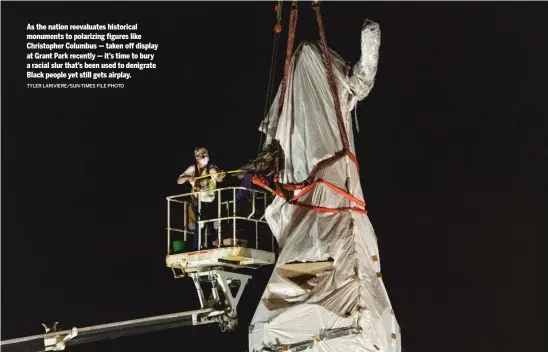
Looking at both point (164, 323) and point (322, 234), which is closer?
point (322, 234)

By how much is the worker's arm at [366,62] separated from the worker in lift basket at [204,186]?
2.51m

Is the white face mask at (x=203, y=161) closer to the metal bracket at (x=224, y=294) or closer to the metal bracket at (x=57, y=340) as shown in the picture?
the metal bracket at (x=224, y=294)

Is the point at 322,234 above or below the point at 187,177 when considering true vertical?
below

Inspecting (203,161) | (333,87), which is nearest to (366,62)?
(333,87)

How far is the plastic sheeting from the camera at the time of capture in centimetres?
1072

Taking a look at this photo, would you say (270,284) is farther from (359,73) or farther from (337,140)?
(359,73)

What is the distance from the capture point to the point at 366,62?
11.5m

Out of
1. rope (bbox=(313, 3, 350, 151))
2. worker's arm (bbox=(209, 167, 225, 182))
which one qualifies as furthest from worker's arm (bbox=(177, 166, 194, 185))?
rope (bbox=(313, 3, 350, 151))

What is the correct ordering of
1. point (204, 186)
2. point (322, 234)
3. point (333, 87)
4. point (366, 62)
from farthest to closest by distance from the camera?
point (204, 186) → point (333, 87) → point (366, 62) → point (322, 234)

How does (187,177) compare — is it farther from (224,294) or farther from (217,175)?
(224,294)

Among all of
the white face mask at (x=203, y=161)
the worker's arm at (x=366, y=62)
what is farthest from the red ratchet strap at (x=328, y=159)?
the white face mask at (x=203, y=161)

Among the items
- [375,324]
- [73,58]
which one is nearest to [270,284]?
[375,324]

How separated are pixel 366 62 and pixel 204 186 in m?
3.27

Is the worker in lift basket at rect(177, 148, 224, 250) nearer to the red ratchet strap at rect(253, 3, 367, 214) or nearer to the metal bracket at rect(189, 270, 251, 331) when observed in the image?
the metal bracket at rect(189, 270, 251, 331)
